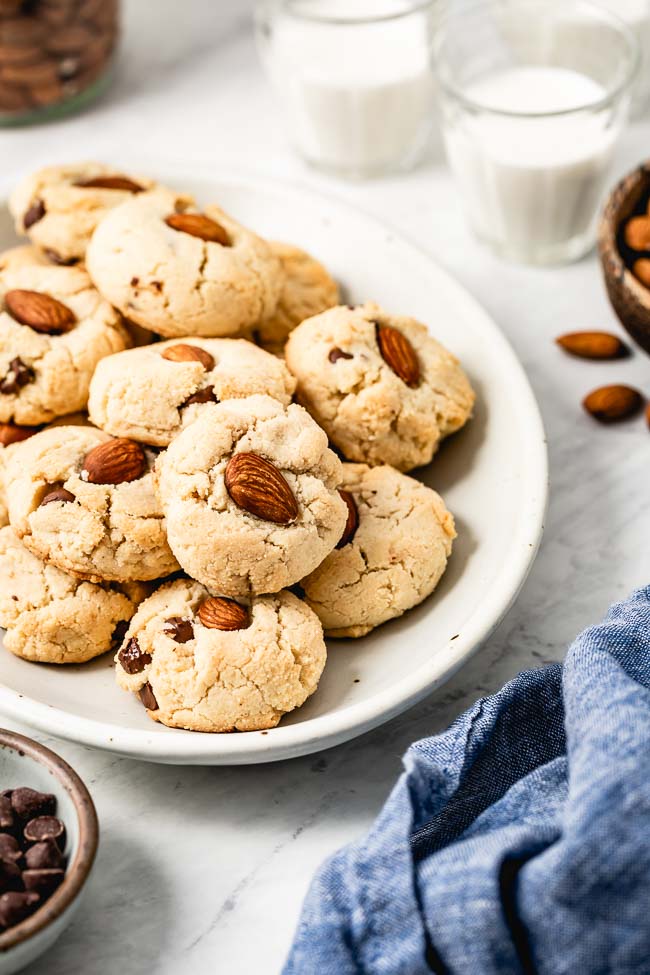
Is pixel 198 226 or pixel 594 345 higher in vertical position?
pixel 198 226

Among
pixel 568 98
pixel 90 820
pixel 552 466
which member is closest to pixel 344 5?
pixel 568 98

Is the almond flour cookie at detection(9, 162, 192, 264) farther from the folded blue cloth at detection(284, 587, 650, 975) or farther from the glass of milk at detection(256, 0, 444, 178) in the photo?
the folded blue cloth at detection(284, 587, 650, 975)

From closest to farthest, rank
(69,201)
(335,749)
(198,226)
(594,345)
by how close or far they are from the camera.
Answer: (335,749) < (198,226) < (69,201) < (594,345)

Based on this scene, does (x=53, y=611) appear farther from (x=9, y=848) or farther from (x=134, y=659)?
(x=9, y=848)

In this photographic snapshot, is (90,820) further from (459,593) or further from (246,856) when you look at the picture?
(459,593)

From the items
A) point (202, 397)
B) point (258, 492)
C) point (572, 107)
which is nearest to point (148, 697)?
point (258, 492)

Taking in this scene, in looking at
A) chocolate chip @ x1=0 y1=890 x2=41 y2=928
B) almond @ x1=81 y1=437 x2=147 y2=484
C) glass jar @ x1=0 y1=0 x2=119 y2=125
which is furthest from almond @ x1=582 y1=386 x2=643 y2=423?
glass jar @ x1=0 y1=0 x2=119 y2=125

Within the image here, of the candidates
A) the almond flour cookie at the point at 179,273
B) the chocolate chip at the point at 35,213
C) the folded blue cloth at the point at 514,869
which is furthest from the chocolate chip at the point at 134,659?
the chocolate chip at the point at 35,213
